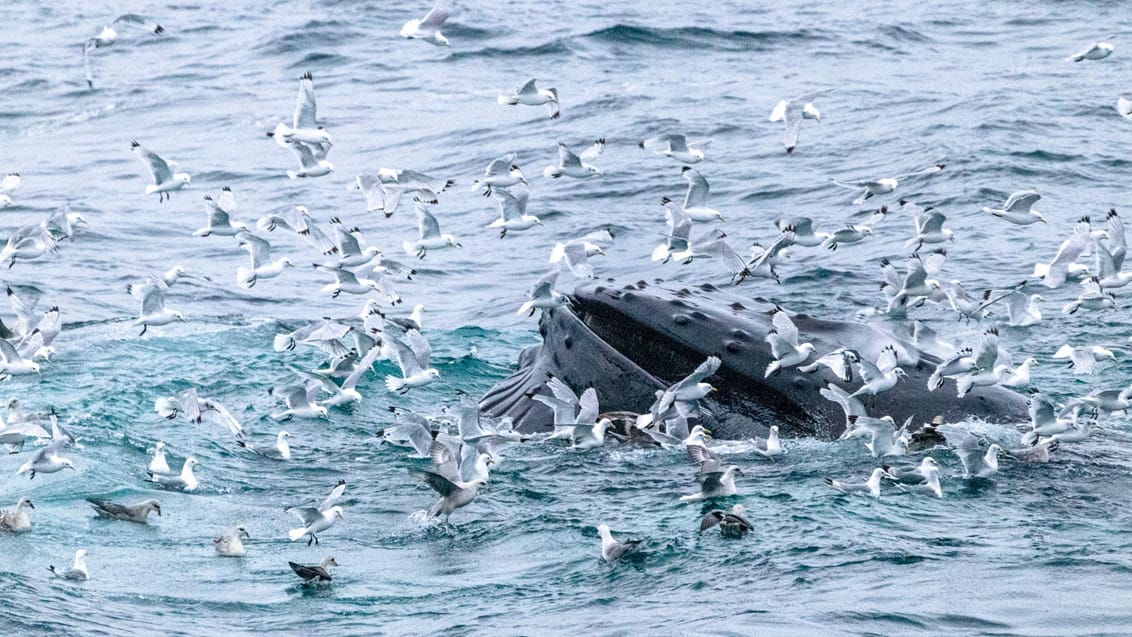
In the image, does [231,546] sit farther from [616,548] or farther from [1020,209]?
[1020,209]

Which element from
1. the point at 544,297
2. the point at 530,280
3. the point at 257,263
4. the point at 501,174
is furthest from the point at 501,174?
the point at 530,280

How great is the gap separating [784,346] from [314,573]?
11.8ft

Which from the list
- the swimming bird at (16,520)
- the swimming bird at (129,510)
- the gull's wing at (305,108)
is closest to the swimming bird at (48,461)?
the swimming bird at (129,510)

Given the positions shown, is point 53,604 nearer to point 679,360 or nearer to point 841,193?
point 679,360

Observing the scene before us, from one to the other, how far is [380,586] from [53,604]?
5.71 feet

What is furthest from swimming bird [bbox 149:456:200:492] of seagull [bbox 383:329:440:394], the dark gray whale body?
the dark gray whale body

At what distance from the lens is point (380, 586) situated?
30.6ft

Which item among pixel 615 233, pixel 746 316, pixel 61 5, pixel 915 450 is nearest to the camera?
pixel 915 450

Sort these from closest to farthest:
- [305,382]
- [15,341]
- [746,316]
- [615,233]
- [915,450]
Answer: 1. [915,450]
2. [746,316]
3. [305,382]
4. [15,341]
5. [615,233]

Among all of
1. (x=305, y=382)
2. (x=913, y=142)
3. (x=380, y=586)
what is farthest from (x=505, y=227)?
(x=913, y=142)

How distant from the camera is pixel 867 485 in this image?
406 inches

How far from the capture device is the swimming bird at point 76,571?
9.34 m

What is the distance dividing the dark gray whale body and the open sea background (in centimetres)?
31

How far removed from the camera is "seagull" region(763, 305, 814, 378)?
36.1ft
